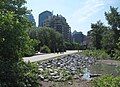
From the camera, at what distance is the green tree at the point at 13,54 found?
11727 millimetres

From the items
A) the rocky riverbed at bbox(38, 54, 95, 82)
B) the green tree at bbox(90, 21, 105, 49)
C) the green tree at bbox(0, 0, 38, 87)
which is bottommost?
the rocky riverbed at bbox(38, 54, 95, 82)

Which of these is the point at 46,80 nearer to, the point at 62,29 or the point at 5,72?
the point at 5,72

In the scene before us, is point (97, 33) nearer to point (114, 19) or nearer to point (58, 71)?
point (114, 19)

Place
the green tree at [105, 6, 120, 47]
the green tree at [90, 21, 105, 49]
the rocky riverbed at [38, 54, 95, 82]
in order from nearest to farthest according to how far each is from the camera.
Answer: the rocky riverbed at [38, 54, 95, 82], the green tree at [105, 6, 120, 47], the green tree at [90, 21, 105, 49]

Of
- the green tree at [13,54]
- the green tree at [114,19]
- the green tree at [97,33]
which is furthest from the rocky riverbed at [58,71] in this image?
the green tree at [97,33]

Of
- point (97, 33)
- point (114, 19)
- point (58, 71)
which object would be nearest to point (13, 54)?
point (58, 71)

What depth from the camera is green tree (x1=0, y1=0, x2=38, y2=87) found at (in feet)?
38.5

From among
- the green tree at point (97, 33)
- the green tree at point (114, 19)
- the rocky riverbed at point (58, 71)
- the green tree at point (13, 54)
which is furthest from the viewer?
the green tree at point (97, 33)

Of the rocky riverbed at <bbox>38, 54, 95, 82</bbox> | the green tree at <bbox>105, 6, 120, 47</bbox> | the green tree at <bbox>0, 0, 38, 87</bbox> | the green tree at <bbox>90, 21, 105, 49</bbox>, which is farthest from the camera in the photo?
the green tree at <bbox>90, 21, 105, 49</bbox>

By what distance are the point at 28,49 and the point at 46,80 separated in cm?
686

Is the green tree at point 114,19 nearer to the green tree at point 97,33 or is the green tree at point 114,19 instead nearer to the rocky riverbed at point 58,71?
the green tree at point 97,33

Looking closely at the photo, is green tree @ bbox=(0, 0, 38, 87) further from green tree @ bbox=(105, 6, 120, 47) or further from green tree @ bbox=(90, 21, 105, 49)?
green tree @ bbox=(90, 21, 105, 49)

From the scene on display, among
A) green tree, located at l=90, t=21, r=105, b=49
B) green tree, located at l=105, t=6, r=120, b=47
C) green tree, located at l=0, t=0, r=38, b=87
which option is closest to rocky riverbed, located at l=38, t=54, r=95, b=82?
green tree, located at l=0, t=0, r=38, b=87

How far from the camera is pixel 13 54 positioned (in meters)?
12.4
